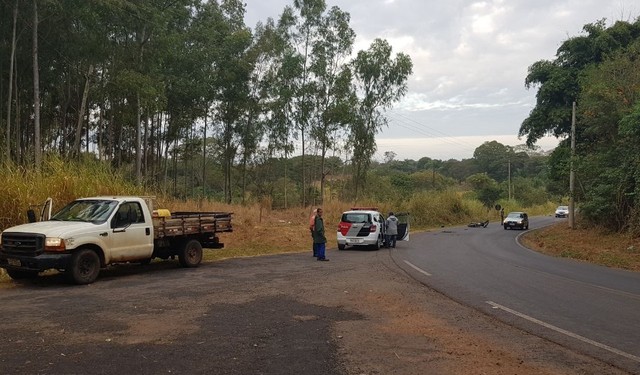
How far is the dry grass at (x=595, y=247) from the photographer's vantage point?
59.6 feet

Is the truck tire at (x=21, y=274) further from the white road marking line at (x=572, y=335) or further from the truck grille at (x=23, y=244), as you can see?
the white road marking line at (x=572, y=335)

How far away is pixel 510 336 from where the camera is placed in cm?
686

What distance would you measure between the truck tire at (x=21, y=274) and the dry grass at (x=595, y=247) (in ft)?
58.1

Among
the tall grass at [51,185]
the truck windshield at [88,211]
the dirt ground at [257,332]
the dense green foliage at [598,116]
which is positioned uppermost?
the dense green foliage at [598,116]

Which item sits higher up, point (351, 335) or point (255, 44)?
point (255, 44)

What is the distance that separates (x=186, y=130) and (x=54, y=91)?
977 cm

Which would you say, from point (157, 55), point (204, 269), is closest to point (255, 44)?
point (157, 55)

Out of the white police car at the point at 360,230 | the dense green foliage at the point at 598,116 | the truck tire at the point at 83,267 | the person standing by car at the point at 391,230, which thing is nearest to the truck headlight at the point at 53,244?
the truck tire at the point at 83,267

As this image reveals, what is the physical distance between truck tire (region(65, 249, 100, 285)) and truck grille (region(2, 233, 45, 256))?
68 cm

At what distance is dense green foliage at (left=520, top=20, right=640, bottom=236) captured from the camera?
73.8 feet

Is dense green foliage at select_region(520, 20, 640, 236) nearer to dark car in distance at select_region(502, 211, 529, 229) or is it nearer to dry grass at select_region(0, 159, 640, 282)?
dry grass at select_region(0, 159, 640, 282)

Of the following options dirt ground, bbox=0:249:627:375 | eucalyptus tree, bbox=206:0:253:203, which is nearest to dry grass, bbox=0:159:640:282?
dirt ground, bbox=0:249:627:375

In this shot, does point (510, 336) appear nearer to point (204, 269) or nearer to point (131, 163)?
point (204, 269)

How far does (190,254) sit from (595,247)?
1802 centimetres
